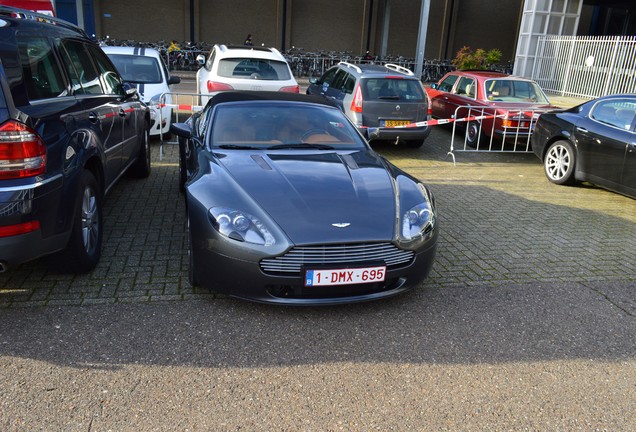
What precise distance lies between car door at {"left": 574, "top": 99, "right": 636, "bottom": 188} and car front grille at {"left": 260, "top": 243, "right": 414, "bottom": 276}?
500cm

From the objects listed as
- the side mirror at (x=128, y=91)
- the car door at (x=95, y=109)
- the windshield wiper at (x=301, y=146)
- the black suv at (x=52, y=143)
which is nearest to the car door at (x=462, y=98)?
the windshield wiper at (x=301, y=146)

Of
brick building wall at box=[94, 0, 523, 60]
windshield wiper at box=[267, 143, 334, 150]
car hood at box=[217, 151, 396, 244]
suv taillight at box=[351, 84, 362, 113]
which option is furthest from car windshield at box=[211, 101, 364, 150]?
brick building wall at box=[94, 0, 523, 60]

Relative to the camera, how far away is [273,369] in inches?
123

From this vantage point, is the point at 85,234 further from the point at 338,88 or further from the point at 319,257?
the point at 338,88

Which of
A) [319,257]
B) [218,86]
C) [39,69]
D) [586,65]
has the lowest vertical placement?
[319,257]

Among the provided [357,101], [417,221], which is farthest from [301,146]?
[357,101]

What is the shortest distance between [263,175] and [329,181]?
53 centimetres

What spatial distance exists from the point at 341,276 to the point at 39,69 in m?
2.60

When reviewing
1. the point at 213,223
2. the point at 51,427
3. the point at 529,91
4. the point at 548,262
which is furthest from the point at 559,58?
the point at 51,427

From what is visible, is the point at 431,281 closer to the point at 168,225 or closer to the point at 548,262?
the point at 548,262

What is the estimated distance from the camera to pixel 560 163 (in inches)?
321

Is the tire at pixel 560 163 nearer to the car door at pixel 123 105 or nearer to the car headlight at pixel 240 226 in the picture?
the car headlight at pixel 240 226

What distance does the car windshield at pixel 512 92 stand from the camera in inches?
421

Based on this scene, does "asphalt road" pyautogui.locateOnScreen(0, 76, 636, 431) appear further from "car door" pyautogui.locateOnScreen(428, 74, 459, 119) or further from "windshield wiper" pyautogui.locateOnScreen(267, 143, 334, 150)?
"car door" pyautogui.locateOnScreen(428, 74, 459, 119)
